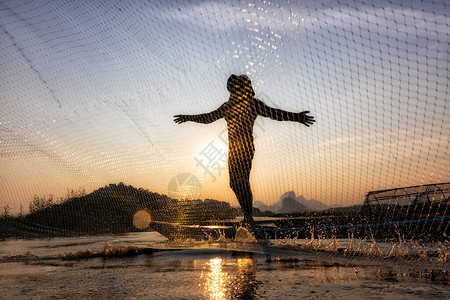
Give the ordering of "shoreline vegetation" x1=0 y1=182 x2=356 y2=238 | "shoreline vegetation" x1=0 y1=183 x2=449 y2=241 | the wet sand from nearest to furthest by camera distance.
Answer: the wet sand
"shoreline vegetation" x1=0 y1=183 x2=449 y2=241
"shoreline vegetation" x1=0 y1=182 x2=356 y2=238

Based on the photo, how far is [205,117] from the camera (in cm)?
1059

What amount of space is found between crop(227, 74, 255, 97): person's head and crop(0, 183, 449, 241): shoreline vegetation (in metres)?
3.20

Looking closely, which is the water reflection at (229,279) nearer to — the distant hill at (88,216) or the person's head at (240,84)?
the person's head at (240,84)

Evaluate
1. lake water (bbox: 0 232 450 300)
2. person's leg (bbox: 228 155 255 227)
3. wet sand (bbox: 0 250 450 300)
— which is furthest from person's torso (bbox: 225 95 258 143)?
wet sand (bbox: 0 250 450 300)

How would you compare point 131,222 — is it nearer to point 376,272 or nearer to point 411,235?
point 411,235

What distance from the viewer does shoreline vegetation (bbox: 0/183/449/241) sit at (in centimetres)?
854

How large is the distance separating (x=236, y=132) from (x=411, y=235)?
4792mm

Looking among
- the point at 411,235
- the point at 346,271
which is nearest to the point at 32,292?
the point at 346,271

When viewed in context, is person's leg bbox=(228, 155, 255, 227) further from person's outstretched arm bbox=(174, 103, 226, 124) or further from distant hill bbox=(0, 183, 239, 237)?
distant hill bbox=(0, 183, 239, 237)

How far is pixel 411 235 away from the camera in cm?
862

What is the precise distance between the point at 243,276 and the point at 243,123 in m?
6.00

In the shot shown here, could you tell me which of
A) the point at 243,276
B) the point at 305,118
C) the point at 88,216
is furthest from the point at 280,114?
the point at 88,216

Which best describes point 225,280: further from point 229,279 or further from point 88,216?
point 88,216

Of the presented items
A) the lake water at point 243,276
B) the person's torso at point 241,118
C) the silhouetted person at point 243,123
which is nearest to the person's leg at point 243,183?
the silhouetted person at point 243,123
